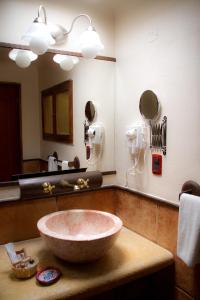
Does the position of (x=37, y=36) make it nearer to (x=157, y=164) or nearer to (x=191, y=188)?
(x=157, y=164)

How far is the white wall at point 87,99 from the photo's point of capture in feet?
5.28

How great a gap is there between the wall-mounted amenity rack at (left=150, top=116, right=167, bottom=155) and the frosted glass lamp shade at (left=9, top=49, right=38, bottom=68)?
2.48ft

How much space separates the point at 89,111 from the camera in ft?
5.64

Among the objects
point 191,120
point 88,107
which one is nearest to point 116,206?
point 88,107

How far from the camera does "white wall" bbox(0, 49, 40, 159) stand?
1.50 metres

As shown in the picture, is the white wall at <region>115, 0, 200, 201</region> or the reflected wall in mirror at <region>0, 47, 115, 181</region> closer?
the white wall at <region>115, 0, 200, 201</region>

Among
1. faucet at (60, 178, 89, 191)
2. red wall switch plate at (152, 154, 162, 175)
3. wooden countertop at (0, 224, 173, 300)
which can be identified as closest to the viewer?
wooden countertop at (0, 224, 173, 300)

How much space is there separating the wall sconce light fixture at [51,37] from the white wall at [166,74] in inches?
9.2

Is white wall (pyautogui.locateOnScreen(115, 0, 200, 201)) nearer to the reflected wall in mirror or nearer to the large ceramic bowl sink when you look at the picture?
the reflected wall in mirror

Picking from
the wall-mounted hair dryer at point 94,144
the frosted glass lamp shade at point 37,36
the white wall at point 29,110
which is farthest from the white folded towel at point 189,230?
the frosted glass lamp shade at point 37,36

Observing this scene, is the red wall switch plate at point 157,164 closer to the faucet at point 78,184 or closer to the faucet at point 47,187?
the faucet at point 78,184

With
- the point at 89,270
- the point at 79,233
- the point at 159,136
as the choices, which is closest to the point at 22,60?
the point at 159,136

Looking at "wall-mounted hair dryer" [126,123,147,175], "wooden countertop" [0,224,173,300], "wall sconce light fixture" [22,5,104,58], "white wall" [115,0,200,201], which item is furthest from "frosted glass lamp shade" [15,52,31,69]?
"wooden countertop" [0,224,173,300]

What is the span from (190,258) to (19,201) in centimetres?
87
